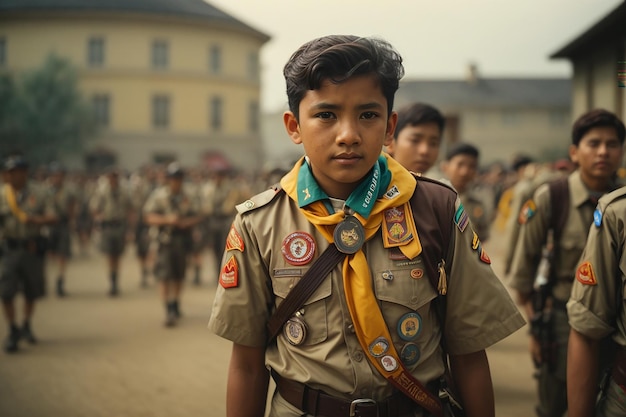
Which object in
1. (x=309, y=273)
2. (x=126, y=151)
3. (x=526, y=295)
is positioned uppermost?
(x=126, y=151)

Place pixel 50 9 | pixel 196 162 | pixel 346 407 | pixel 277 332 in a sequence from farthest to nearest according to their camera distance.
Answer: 1. pixel 196 162
2. pixel 50 9
3. pixel 277 332
4. pixel 346 407

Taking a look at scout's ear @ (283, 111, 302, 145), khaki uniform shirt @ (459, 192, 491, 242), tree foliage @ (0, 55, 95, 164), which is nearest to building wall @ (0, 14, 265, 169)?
tree foliage @ (0, 55, 95, 164)

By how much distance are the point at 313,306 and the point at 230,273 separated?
1.09 feet

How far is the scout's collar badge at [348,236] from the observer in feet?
6.84

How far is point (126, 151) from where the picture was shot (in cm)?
3950

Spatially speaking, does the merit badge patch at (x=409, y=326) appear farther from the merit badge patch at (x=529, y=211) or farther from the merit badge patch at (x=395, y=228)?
the merit badge patch at (x=529, y=211)

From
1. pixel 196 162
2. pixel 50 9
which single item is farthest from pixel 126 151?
pixel 50 9

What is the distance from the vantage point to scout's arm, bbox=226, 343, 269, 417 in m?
2.25

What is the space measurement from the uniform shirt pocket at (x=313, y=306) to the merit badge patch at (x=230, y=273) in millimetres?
173

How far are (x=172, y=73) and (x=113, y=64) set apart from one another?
12.2 feet

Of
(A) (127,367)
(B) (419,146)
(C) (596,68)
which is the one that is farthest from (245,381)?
(C) (596,68)

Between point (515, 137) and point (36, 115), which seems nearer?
point (36, 115)

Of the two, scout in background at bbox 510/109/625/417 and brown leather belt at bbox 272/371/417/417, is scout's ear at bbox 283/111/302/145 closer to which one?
brown leather belt at bbox 272/371/417/417

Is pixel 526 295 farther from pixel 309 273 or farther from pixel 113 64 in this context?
pixel 113 64
